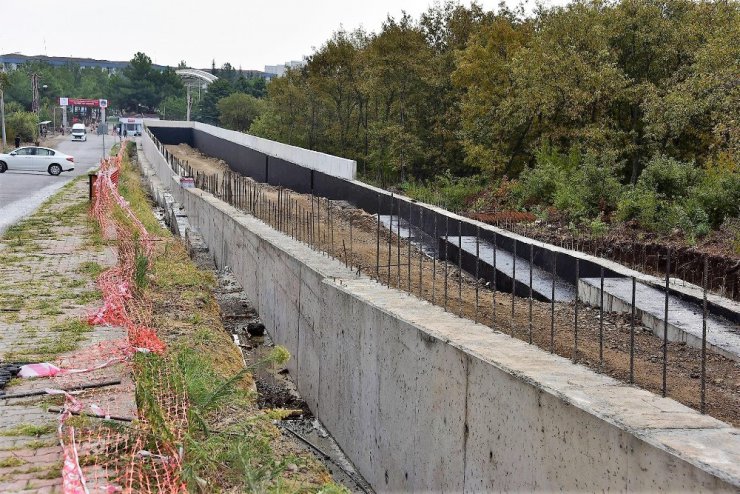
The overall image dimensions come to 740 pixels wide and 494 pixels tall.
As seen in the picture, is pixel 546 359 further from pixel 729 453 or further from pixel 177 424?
pixel 177 424

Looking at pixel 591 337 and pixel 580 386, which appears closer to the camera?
pixel 580 386

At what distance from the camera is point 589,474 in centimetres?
666

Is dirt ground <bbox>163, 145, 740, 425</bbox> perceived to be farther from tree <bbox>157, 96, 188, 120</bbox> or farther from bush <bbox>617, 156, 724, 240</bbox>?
tree <bbox>157, 96, 188, 120</bbox>

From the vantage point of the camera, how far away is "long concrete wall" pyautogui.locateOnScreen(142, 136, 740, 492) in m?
6.26

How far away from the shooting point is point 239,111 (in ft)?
334

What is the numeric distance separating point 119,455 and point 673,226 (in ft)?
47.1

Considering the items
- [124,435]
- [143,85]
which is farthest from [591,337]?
[143,85]

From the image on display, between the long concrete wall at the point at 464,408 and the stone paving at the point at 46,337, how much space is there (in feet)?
9.76

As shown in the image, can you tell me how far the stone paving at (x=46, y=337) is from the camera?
684 centimetres

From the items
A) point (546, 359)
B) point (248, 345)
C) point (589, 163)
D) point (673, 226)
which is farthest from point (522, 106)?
point (546, 359)

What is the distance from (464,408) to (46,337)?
4.98 m

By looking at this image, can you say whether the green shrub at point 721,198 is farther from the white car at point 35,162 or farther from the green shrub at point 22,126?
the green shrub at point 22,126

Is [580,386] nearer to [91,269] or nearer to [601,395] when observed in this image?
[601,395]

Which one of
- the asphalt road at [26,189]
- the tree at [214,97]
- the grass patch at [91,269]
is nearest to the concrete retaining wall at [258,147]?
the asphalt road at [26,189]
